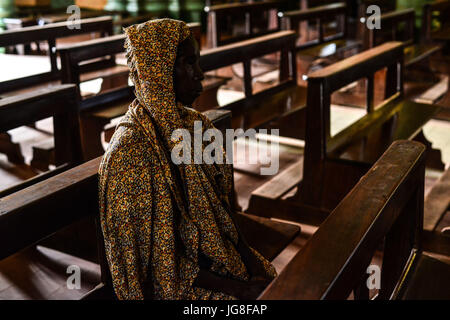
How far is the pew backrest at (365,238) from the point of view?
1.11 m

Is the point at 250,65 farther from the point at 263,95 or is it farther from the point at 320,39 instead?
the point at 320,39

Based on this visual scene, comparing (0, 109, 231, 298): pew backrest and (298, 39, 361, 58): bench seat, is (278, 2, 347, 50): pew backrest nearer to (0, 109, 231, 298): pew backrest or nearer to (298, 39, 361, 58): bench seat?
(298, 39, 361, 58): bench seat

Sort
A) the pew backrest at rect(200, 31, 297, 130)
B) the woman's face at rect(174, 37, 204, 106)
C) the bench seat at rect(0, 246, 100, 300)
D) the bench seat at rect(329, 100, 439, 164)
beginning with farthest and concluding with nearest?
the pew backrest at rect(200, 31, 297, 130) < the bench seat at rect(329, 100, 439, 164) < the bench seat at rect(0, 246, 100, 300) < the woman's face at rect(174, 37, 204, 106)

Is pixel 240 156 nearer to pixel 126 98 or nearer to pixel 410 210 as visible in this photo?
pixel 126 98

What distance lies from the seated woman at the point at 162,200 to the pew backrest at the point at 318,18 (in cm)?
357

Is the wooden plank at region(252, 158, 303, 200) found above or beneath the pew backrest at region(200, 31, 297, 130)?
beneath

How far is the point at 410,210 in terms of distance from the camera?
187cm

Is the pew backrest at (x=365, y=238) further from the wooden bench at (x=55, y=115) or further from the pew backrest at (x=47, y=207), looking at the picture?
the wooden bench at (x=55, y=115)

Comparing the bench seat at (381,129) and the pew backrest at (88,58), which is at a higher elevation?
the pew backrest at (88,58)

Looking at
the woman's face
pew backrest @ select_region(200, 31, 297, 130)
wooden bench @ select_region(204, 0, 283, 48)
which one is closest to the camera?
the woman's face

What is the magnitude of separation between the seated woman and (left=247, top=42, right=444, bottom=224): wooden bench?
1.34 m

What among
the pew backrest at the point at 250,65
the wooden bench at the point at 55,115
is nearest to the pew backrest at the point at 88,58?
the pew backrest at the point at 250,65

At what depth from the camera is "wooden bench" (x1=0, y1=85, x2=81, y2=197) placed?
2.49m

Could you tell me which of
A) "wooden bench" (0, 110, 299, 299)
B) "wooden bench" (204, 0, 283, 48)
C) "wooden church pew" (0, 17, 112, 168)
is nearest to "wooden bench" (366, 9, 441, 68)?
"wooden bench" (204, 0, 283, 48)
